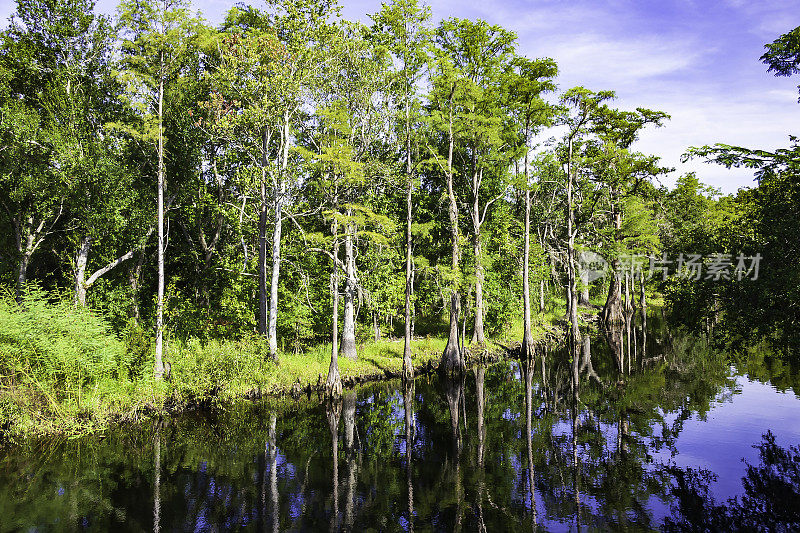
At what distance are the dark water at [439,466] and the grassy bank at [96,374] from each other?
1065 millimetres

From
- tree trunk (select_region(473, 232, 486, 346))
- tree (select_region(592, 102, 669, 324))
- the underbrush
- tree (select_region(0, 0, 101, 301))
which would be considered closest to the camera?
the underbrush

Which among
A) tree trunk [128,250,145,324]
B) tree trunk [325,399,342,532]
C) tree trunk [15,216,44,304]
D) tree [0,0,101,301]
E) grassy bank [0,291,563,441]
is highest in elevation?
tree [0,0,101,301]

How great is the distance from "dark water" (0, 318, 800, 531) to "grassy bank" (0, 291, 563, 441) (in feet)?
3.49

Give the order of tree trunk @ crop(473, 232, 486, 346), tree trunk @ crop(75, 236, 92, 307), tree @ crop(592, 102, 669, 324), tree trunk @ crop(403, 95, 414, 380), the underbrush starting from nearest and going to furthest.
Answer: the underbrush → tree trunk @ crop(75, 236, 92, 307) → tree trunk @ crop(403, 95, 414, 380) → tree trunk @ crop(473, 232, 486, 346) → tree @ crop(592, 102, 669, 324)

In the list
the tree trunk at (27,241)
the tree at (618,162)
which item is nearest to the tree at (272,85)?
the tree trunk at (27,241)

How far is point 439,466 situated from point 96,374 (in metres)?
15.0

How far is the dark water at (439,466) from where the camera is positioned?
12.3 metres

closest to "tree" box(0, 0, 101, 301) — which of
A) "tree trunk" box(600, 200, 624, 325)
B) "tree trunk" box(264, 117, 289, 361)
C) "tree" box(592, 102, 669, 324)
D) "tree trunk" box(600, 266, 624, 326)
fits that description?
"tree trunk" box(264, 117, 289, 361)

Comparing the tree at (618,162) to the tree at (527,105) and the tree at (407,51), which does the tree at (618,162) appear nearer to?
the tree at (527,105)

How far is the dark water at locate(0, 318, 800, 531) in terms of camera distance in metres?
12.3

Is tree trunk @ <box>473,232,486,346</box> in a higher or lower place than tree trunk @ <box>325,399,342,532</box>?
higher

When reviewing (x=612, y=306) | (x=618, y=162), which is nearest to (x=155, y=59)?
→ (x=618, y=162)

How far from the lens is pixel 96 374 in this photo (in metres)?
19.2

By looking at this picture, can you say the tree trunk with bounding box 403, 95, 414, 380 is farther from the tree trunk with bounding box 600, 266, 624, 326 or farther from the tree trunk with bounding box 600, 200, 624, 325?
the tree trunk with bounding box 600, 266, 624, 326
